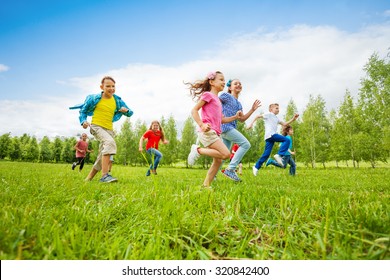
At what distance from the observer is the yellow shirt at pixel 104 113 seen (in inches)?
213

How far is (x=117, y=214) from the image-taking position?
2.11 metres

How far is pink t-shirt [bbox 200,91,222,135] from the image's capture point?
4.16 meters

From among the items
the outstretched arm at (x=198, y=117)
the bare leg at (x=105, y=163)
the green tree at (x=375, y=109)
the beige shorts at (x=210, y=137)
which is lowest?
the bare leg at (x=105, y=163)

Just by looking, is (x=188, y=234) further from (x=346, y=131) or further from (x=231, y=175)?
(x=346, y=131)

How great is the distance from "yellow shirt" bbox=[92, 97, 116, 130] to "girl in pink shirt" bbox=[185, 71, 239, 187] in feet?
7.24

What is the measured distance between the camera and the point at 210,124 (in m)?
4.14

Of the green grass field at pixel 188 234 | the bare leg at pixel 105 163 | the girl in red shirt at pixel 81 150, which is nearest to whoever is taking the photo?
the green grass field at pixel 188 234

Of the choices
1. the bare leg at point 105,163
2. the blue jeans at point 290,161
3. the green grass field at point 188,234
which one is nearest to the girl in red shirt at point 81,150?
the bare leg at point 105,163

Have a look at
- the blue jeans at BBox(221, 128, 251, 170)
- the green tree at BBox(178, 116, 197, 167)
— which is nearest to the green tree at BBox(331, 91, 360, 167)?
the green tree at BBox(178, 116, 197, 167)

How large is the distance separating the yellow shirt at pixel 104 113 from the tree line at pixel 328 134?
9.71m

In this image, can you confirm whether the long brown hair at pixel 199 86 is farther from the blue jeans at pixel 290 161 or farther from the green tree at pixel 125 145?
the green tree at pixel 125 145
